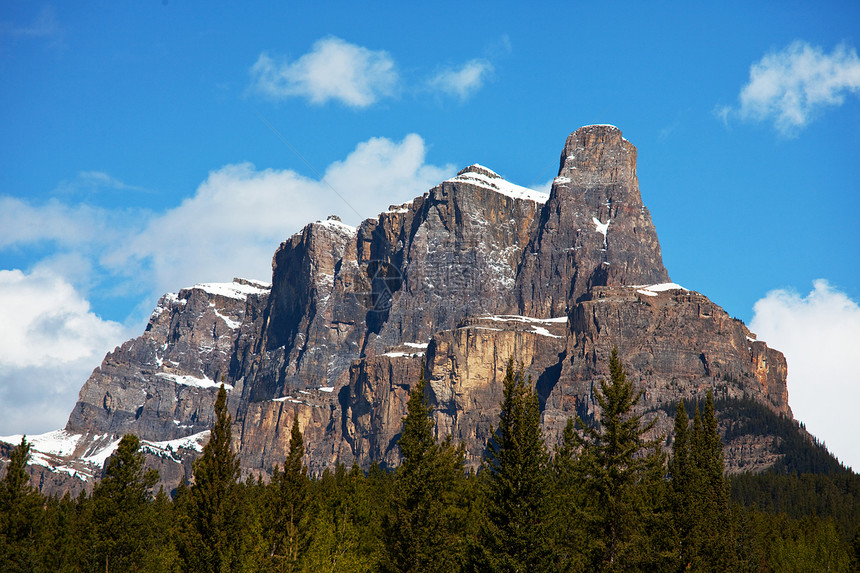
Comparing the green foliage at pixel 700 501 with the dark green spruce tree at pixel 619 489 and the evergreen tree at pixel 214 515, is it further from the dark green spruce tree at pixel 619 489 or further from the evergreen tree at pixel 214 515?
the evergreen tree at pixel 214 515

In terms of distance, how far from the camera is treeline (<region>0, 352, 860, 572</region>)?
76.2 meters

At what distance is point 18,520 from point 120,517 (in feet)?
32.3

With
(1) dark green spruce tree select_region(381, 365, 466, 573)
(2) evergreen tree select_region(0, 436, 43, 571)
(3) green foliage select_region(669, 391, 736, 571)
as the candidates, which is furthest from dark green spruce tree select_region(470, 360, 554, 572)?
(2) evergreen tree select_region(0, 436, 43, 571)

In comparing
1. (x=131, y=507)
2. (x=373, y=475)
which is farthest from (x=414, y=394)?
(x=373, y=475)

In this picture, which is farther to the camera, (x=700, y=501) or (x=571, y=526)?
(x=700, y=501)

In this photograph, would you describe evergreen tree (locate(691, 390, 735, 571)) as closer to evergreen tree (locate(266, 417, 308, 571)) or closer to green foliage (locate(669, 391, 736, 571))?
green foliage (locate(669, 391, 736, 571))

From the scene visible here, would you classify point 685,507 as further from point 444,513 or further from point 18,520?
point 18,520

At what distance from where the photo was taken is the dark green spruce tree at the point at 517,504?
7481 cm

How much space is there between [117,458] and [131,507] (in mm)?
5498

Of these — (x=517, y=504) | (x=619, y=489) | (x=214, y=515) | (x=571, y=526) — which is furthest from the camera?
(x=214, y=515)

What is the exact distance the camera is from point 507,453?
77.1 m

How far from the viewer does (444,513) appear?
309ft

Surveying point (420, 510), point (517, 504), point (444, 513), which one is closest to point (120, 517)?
point (420, 510)

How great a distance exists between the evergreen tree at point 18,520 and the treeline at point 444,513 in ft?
0.53
